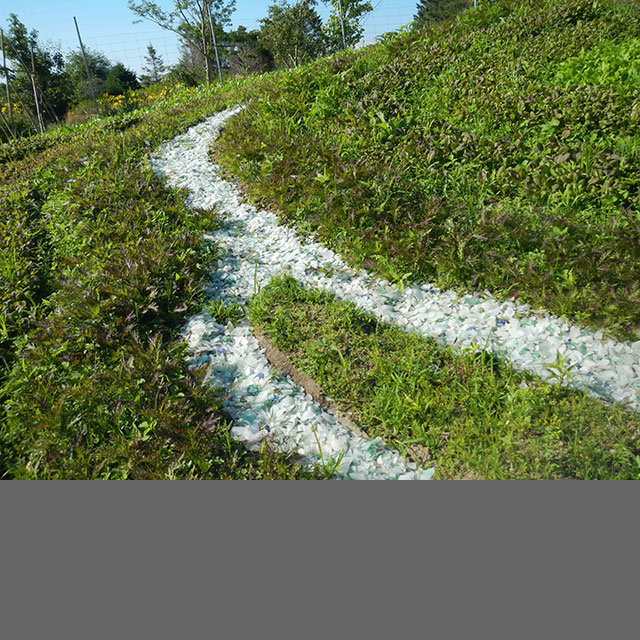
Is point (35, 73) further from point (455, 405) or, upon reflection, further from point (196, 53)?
point (455, 405)

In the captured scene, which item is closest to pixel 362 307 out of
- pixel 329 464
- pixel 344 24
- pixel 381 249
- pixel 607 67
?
pixel 381 249

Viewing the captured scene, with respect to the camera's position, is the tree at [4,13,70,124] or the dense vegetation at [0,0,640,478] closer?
the dense vegetation at [0,0,640,478]

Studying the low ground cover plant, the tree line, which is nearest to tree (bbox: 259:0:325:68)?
the tree line

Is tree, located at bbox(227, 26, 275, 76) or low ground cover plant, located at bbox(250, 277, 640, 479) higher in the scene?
tree, located at bbox(227, 26, 275, 76)

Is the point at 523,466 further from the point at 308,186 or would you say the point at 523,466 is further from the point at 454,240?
the point at 308,186

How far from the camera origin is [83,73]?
1376 cm

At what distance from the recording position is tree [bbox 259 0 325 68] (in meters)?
8.30

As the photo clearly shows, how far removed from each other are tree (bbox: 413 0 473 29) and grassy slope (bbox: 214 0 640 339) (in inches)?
57.6

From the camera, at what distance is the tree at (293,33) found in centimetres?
830

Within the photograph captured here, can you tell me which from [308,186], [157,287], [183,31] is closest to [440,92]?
[308,186]

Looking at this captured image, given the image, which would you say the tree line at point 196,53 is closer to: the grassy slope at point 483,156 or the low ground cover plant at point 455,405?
the grassy slope at point 483,156

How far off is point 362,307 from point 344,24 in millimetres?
7358

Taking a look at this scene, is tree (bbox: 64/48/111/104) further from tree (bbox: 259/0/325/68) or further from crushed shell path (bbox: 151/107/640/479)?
crushed shell path (bbox: 151/107/640/479)

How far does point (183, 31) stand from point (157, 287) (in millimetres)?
10745
